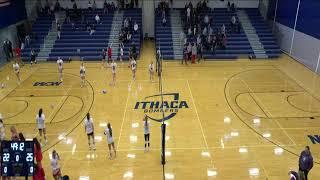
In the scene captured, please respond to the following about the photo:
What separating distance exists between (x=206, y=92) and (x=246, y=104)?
267cm

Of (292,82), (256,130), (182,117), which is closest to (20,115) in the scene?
(182,117)

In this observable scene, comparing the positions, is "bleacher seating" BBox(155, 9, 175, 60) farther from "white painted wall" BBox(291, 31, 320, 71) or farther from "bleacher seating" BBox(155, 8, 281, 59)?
"white painted wall" BBox(291, 31, 320, 71)

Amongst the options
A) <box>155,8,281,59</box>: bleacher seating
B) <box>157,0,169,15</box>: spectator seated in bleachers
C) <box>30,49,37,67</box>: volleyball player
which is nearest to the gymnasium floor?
<box>30,49,37,67</box>: volleyball player

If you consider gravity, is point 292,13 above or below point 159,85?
above

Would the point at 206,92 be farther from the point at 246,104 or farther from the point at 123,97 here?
the point at 123,97

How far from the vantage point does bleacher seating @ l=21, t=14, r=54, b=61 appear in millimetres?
27156

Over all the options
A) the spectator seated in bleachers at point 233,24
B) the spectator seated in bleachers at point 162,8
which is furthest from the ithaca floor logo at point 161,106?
the spectator seated in bleachers at point 162,8

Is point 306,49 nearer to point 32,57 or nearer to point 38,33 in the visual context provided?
point 32,57

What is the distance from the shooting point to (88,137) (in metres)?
13.0

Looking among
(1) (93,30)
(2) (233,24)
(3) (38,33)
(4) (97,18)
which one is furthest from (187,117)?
(3) (38,33)

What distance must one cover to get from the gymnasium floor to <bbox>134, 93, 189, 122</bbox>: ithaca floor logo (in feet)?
0.62

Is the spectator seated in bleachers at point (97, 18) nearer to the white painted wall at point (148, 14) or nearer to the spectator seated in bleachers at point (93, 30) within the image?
the spectator seated in bleachers at point (93, 30)

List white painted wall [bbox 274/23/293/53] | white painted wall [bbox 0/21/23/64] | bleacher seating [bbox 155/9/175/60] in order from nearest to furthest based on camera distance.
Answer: white painted wall [bbox 0/21/23/64] → white painted wall [bbox 274/23/293/53] → bleacher seating [bbox 155/9/175/60]

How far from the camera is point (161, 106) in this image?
17156 mm
